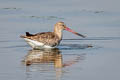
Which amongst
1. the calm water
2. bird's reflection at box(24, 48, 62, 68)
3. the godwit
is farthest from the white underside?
bird's reflection at box(24, 48, 62, 68)

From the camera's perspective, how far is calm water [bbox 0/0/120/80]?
49.9 ft

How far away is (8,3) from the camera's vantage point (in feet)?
90.1

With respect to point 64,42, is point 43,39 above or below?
above

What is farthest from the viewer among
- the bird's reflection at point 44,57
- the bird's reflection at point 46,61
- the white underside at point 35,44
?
the white underside at point 35,44

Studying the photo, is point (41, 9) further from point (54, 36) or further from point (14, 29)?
point (54, 36)

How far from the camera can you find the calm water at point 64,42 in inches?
599

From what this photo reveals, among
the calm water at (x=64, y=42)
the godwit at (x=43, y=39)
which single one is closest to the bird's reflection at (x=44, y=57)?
the calm water at (x=64, y=42)

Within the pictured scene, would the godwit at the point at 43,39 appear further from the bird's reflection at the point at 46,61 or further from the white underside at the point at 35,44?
the bird's reflection at the point at 46,61

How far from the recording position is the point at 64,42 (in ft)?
67.4

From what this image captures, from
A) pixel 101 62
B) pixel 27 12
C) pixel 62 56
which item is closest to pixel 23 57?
pixel 62 56

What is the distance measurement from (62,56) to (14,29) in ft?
16.1

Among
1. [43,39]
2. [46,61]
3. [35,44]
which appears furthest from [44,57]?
[43,39]

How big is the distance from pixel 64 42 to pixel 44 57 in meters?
3.07

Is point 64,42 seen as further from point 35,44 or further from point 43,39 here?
point 35,44
